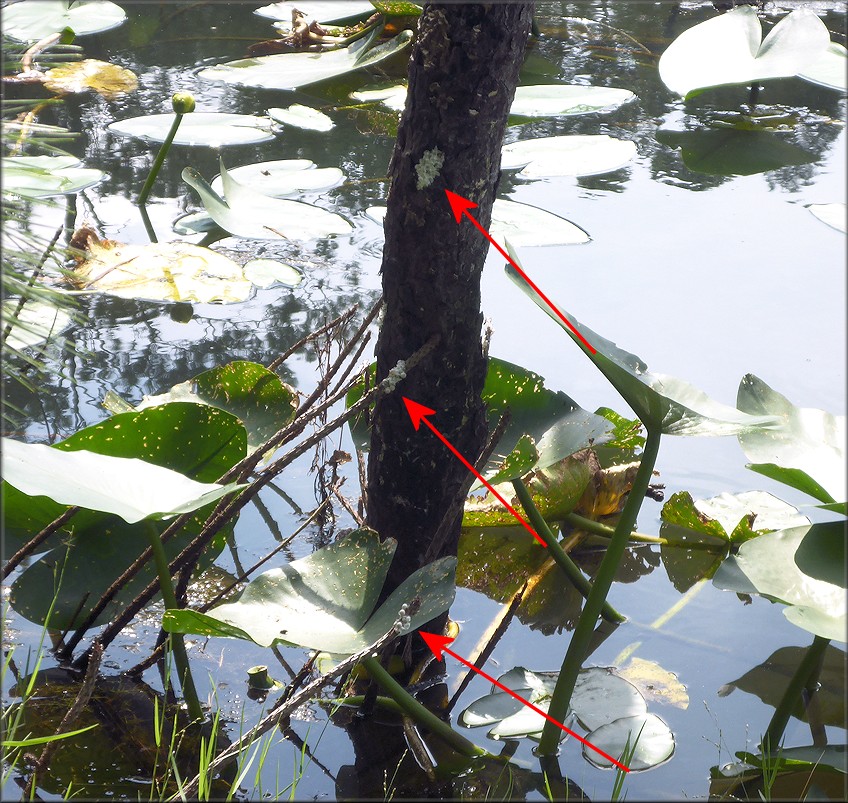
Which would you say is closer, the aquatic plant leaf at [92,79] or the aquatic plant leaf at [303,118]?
the aquatic plant leaf at [303,118]

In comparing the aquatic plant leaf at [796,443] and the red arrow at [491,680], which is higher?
the aquatic plant leaf at [796,443]

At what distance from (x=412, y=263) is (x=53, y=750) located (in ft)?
2.18

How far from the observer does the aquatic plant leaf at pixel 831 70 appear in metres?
2.90

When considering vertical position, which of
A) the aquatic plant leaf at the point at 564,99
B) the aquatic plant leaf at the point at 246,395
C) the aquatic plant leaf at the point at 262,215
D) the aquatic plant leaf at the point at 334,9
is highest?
the aquatic plant leaf at the point at 334,9

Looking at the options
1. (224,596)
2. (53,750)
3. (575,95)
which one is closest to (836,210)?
(575,95)

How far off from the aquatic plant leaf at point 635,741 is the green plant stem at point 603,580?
0.07m

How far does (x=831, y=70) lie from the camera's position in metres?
2.94

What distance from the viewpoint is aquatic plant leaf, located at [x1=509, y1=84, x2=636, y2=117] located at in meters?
2.76

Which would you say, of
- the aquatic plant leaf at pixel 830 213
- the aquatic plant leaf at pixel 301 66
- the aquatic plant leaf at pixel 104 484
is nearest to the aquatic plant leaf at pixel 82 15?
the aquatic plant leaf at pixel 301 66

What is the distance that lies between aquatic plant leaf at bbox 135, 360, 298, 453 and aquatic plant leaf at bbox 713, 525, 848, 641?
0.63 m

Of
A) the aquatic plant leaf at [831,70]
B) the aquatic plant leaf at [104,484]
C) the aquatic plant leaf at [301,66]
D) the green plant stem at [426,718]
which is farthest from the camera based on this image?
the aquatic plant leaf at [301,66]

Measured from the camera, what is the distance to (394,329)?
1074 mm

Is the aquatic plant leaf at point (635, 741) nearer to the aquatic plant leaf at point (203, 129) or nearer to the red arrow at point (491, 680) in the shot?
the red arrow at point (491, 680)

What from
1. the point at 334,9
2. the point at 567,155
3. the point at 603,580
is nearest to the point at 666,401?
the point at 603,580
